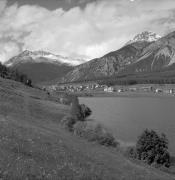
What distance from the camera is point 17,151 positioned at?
80.2 feet

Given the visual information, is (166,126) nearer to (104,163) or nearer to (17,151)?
(104,163)

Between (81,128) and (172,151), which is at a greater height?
(81,128)

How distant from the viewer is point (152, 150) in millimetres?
57750

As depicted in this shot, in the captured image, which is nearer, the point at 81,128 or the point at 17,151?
the point at 17,151

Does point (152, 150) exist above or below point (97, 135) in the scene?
below

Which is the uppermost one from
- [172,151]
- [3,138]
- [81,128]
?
[3,138]

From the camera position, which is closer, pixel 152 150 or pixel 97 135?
pixel 152 150

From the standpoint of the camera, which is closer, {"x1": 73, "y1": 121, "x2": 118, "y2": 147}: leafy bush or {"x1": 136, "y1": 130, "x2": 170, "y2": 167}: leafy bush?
{"x1": 136, "y1": 130, "x2": 170, "y2": 167}: leafy bush

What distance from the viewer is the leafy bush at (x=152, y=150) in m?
56.8

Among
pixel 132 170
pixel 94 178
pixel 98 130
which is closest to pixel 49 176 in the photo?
pixel 94 178

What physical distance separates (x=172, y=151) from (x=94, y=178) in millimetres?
54173

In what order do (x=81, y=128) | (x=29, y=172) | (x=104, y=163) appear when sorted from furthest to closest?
(x=81, y=128), (x=104, y=163), (x=29, y=172)

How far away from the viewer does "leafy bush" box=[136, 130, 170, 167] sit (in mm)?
56781

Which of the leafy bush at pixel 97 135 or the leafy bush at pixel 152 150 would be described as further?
the leafy bush at pixel 97 135
